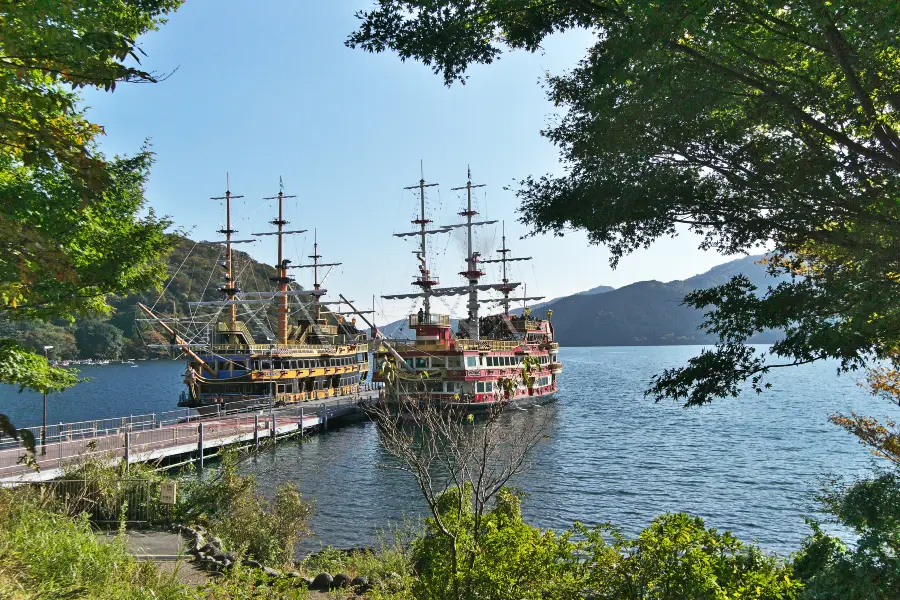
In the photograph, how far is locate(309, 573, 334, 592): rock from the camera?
1056cm

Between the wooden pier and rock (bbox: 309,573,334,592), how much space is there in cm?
723

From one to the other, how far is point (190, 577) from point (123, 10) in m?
8.90

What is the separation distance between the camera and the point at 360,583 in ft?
34.5

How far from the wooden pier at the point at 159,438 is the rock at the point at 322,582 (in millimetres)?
7232

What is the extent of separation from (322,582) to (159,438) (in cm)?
1853

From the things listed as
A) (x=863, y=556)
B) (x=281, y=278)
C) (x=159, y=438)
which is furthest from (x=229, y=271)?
(x=863, y=556)

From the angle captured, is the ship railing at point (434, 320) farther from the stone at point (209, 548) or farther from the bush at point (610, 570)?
the bush at point (610, 570)

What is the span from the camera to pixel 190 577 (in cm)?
933

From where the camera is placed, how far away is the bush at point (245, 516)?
12.6 m

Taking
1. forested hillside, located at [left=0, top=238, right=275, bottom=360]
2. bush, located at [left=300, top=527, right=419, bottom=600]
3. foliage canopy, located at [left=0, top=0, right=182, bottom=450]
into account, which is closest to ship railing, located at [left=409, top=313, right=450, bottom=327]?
bush, located at [left=300, top=527, right=419, bottom=600]

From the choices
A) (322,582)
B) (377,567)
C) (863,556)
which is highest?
(863,556)

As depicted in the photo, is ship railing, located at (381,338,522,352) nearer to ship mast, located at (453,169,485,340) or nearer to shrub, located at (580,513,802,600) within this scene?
ship mast, located at (453,169,485,340)

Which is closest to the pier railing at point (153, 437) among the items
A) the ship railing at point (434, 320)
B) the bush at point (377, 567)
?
the bush at point (377, 567)

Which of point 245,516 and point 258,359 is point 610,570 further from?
point 258,359
